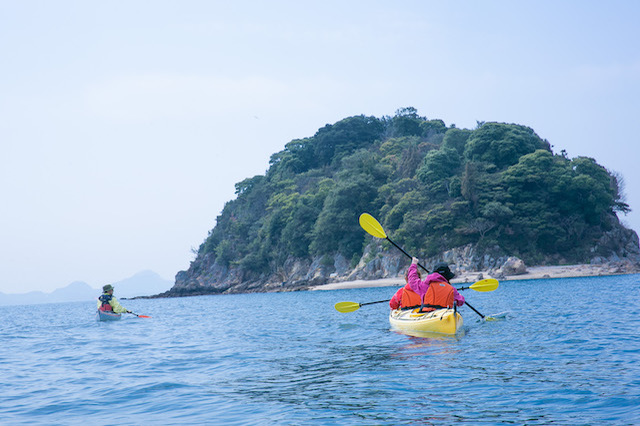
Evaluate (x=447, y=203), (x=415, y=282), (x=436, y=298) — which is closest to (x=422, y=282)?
(x=415, y=282)

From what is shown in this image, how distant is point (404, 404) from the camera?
633 cm

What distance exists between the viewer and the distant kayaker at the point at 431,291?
12234 mm

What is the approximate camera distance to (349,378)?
26.5 ft

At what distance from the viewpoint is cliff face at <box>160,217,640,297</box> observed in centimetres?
5012

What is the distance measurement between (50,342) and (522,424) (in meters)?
15.3

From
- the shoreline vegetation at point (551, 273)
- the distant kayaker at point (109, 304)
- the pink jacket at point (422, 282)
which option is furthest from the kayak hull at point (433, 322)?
the shoreline vegetation at point (551, 273)

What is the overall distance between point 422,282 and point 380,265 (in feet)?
142

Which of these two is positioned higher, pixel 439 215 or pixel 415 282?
pixel 439 215

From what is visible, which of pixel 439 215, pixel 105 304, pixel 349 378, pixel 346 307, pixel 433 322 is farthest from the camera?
pixel 439 215

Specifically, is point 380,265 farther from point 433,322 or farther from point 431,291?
point 433,322

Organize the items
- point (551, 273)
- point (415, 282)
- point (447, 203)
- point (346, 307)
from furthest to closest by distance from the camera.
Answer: point (447, 203) → point (551, 273) → point (346, 307) → point (415, 282)

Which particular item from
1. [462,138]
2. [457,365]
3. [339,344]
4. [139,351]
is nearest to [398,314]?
[339,344]

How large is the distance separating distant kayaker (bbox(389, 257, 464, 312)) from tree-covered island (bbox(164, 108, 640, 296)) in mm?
36220

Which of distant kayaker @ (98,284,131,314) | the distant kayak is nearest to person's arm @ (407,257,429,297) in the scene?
distant kayaker @ (98,284,131,314)
